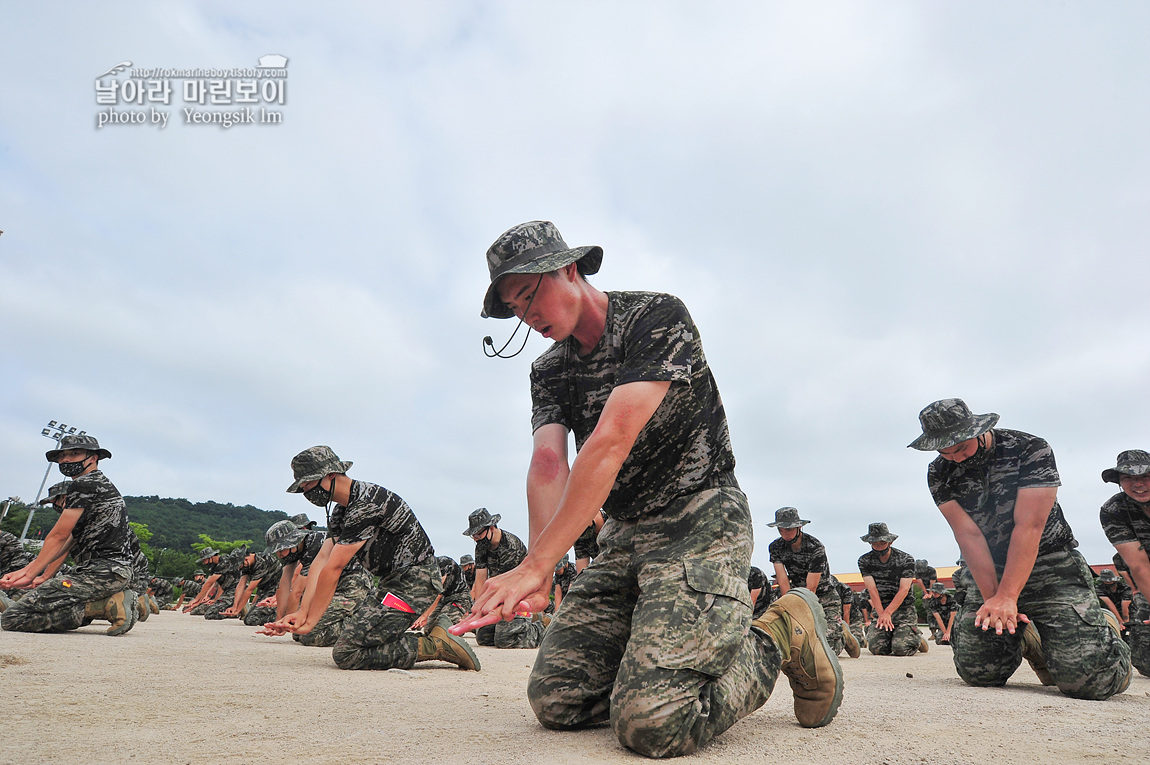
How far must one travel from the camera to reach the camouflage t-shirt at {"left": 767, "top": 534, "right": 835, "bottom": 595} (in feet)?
30.6

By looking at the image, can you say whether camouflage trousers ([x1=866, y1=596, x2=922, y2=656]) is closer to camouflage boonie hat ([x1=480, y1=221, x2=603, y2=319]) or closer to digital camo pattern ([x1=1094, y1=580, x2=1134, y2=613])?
digital camo pattern ([x1=1094, y1=580, x2=1134, y2=613])

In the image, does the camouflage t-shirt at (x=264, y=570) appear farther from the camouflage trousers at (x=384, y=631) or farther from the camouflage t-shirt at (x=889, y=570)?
the camouflage t-shirt at (x=889, y=570)

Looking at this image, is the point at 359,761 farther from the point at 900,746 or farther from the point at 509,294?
the point at 900,746

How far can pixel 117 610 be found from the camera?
24.7 ft

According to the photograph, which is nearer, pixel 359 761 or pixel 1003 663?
pixel 359 761

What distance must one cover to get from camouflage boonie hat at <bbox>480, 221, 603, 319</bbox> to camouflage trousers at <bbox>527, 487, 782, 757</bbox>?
112cm

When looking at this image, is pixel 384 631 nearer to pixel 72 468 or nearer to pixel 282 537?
pixel 72 468

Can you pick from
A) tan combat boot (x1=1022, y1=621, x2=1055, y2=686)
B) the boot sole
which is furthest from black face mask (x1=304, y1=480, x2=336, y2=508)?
tan combat boot (x1=1022, y1=621, x2=1055, y2=686)

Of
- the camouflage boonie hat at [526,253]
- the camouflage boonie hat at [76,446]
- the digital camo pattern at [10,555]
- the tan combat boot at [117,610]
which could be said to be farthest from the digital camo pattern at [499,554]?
the digital camo pattern at [10,555]

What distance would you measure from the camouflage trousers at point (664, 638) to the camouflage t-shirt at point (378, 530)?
11.3 ft

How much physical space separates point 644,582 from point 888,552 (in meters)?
9.75

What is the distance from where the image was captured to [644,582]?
2725mm

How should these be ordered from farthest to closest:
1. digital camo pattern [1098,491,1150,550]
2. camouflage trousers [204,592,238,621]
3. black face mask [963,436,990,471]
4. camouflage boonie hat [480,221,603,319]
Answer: camouflage trousers [204,592,238,621] < digital camo pattern [1098,491,1150,550] < black face mask [963,436,990,471] < camouflage boonie hat [480,221,603,319]

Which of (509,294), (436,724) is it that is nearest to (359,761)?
(436,724)
